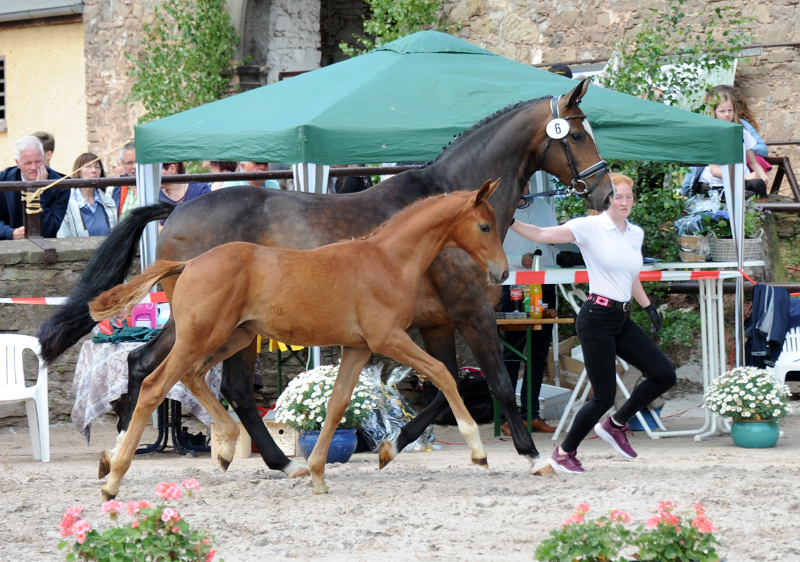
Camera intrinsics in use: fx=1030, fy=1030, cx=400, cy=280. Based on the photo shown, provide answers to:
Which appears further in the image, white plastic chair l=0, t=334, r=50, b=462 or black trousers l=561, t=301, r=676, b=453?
white plastic chair l=0, t=334, r=50, b=462

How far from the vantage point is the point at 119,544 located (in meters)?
3.27

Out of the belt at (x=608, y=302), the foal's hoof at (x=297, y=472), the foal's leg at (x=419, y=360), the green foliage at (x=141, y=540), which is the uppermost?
the belt at (x=608, y=302)

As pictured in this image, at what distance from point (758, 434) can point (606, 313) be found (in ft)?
7.79

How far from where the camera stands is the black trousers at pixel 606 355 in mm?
6023

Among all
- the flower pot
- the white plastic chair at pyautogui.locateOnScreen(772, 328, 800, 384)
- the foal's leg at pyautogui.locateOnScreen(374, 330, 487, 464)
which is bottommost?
the flower pot

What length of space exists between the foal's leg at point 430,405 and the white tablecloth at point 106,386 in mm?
1937

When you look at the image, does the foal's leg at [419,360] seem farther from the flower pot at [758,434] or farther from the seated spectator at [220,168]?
the seated spectator at [220,168]

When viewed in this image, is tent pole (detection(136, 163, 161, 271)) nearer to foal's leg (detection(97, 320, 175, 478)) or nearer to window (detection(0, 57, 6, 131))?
foal's leg (detection(97, 320, 175, 478))

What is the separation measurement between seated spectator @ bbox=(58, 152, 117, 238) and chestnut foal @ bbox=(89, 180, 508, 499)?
4.59 m

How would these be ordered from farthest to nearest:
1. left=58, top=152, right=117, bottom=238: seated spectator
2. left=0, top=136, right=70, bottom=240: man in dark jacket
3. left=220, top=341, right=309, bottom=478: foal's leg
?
left=58, top=152, right=117, bottom=238: seated spectator, left=0, top=136, right=70, bottom=240: man in dark jacket, left=220, top=341, right=309, bottom=478: foal's leg

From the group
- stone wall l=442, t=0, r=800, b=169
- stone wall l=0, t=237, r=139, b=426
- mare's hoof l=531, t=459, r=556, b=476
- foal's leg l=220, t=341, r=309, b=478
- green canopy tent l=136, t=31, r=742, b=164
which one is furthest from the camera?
stone wall l=442, t=0, r=800, b=169

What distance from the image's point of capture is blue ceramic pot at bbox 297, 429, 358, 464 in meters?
7.10

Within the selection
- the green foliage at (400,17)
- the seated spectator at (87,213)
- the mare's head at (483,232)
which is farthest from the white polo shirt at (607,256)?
the green foliage at (400,17)

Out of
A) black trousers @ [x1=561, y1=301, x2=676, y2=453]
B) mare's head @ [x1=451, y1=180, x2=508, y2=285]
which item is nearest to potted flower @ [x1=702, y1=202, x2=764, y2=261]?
black trousers @ [x1=561, y1=301, x2=676, y2=453]
